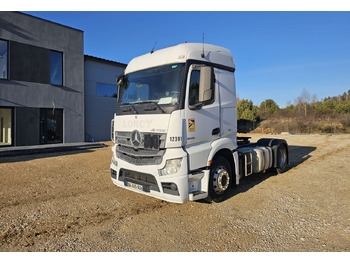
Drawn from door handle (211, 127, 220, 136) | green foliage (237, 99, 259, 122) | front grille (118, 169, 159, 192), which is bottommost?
front grille (118, 169, 159, 192)

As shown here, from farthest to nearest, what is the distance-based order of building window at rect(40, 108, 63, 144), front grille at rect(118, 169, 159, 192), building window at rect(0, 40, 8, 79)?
building window at rect(40, 108, 63, 144) < building window at rect(0, 40, 8, 79) < front grille at rect(118, 169, 159, 192)

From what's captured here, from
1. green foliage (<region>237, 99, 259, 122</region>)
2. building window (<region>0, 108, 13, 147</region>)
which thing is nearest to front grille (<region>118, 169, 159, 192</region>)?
building window (<region>0, 108, 13, 147</region>)

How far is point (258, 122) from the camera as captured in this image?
34.0 m

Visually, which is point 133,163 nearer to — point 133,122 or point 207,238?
point 133,122

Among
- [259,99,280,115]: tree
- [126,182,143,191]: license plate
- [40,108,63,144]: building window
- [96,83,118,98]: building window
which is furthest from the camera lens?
[259,99,280,115]: tree

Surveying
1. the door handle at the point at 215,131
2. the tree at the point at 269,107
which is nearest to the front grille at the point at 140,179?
the door handle at the point at 215,131

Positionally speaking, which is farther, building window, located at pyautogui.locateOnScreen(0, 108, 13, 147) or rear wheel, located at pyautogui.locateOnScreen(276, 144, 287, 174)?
building window, located at pyautogui.locateOnScreen(0, 108, 13, 147)

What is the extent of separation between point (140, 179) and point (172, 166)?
2.50ft

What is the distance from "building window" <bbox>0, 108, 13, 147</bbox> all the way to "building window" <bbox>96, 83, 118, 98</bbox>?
6.43 meters

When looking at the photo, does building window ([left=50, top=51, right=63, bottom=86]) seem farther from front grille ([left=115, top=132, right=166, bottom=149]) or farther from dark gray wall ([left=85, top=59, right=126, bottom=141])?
front grille ([left=115, top=132, right=166, bottom=149])

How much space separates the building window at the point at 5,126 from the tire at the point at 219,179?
13.7 m

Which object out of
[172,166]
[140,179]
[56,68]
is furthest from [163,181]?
[56,68]

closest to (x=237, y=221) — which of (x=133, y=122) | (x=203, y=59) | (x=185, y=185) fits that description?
(x=185, y=185)

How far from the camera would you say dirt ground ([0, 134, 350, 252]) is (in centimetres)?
321
